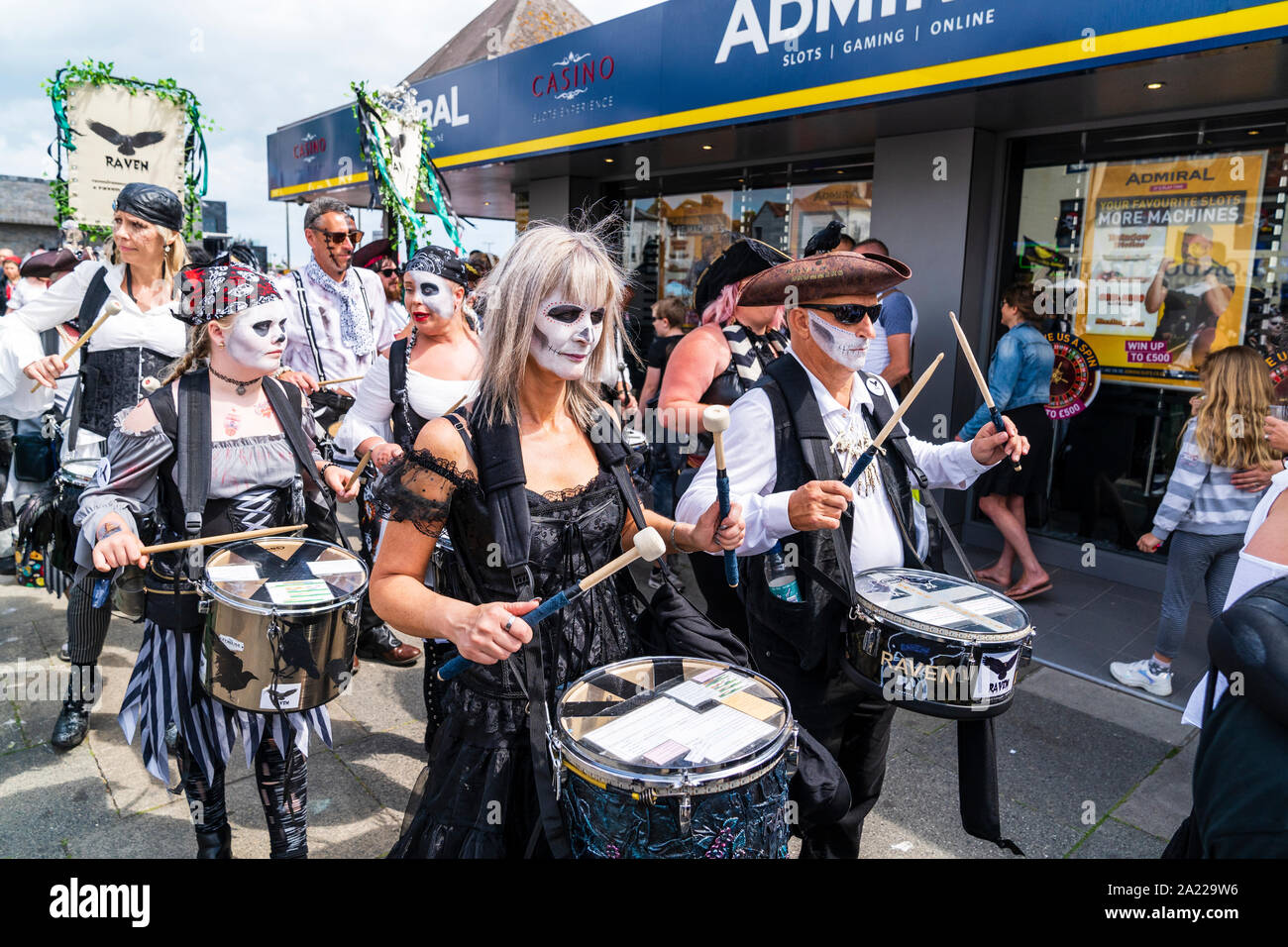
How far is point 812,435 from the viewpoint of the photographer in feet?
7.84

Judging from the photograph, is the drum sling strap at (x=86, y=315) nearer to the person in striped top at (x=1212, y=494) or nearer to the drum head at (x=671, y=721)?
the drum head at (x=671, y=721)

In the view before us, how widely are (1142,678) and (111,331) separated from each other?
529cm

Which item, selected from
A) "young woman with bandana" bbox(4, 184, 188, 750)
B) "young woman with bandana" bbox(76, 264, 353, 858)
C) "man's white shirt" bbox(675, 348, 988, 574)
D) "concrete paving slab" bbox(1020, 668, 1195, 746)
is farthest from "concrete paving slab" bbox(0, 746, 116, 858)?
"concrete paving slab" bbox(1020, 668, 1195, 746)

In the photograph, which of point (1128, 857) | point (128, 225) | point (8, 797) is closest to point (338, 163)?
point (128, 225)

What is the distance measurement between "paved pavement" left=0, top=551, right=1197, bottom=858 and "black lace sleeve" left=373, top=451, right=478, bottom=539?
177 centimetres

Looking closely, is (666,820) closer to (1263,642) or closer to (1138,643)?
(1263,642)

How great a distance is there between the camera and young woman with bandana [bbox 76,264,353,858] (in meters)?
2.58

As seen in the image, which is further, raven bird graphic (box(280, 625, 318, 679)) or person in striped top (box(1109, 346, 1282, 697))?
person in striped top (box(1109, 346, 1282, 697))

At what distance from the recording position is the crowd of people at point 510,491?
1841 millimetres

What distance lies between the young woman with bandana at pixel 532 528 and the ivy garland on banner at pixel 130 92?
142 inches

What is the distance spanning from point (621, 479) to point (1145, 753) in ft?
10.3

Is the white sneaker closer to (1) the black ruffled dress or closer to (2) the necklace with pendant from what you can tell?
(2) the necklace with pendant

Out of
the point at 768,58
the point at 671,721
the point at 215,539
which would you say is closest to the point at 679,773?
the point at 671,721

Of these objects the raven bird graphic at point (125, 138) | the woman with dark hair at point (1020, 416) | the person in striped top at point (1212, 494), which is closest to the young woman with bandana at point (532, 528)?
the person in striped top at point (1212, 494)
